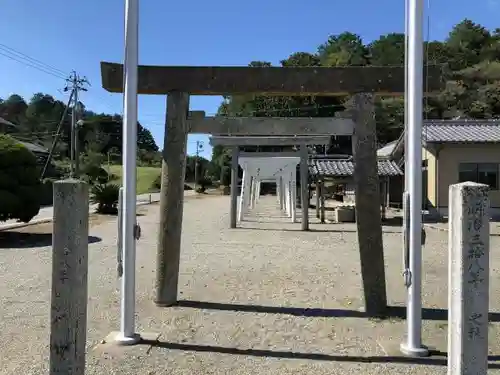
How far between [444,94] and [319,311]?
119 ft

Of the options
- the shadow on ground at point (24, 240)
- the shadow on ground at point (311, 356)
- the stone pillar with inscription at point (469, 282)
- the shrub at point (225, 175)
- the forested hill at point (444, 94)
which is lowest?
the shadow on ground at point (311, 356)

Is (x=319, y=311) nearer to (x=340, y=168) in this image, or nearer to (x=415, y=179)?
(x=415, y=179)

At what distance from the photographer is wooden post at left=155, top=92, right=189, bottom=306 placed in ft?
20.0

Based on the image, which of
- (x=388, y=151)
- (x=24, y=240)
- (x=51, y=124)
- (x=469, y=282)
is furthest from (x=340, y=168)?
(x=51, y=124)

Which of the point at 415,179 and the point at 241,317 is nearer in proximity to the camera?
the point at 415,179

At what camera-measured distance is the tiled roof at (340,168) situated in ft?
68.7

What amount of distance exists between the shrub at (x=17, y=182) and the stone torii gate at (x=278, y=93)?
8124mm

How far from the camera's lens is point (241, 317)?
19.3ft

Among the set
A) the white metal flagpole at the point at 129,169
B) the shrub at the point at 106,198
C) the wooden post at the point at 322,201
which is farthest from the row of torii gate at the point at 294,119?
the shrub at the point at 106,198

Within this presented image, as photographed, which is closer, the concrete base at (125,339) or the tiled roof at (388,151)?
the concrete base at (125,339)

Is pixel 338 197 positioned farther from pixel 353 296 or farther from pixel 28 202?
pixel 353 296

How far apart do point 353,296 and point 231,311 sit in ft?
6.00

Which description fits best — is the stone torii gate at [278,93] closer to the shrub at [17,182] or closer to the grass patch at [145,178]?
the shrub at [17,182]

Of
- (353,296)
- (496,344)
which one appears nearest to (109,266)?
(353,296)
